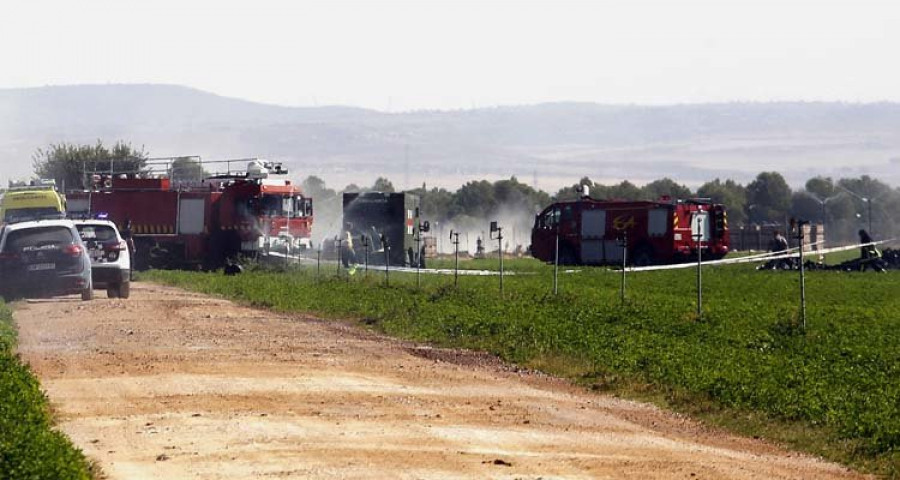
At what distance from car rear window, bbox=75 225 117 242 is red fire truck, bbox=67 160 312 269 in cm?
2207

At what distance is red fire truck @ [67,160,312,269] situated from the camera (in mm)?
62094

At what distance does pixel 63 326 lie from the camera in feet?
98.2

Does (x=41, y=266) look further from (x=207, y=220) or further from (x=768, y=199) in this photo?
(x=768, y=199)

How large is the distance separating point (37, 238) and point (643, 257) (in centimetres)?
3611

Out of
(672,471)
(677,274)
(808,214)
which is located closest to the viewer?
(672,471)

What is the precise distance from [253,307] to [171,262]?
2599cm

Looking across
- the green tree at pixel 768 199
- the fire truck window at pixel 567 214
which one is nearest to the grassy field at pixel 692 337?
the fire truck window at pixel 567 214

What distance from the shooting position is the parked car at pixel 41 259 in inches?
1384

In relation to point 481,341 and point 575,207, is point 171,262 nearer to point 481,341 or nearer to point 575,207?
point 575,207

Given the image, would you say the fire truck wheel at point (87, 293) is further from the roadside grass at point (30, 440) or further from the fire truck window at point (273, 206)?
the fire truck window at point (273, 206)

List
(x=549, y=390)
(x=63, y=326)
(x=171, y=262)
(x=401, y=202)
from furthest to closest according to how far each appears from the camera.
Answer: (x=401, y=202), (x=171, y=262), (x=63, y=326), (x=549, y=390)

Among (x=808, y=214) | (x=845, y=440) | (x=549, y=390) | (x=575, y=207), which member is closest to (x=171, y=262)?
(x=575, y=207)

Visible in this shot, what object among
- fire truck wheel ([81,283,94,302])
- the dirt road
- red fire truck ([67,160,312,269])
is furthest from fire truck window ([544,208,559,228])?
the dirt road

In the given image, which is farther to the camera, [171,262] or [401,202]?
[401,202]
